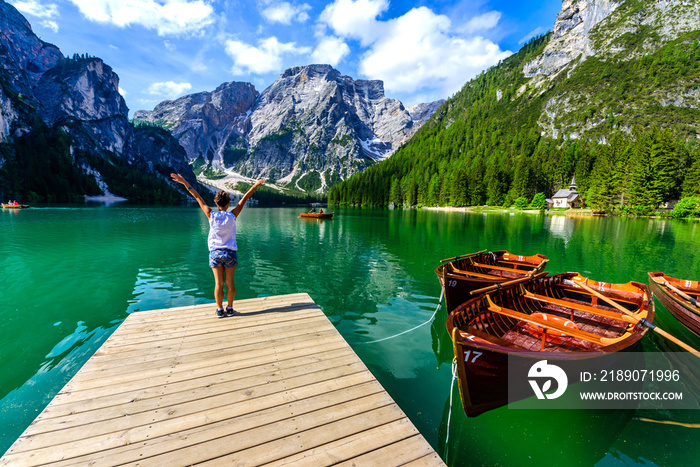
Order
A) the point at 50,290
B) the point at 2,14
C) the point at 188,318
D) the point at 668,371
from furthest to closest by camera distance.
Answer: the point at 2,14
the point at 50,290
the point at 668,371
the point at 188,318

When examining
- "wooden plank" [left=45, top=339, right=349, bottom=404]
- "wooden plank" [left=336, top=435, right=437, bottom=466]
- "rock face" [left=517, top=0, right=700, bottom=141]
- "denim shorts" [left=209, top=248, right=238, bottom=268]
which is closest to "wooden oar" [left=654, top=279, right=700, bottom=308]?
"wooden plank" [left=336, top=435, right=437, bottom=466]

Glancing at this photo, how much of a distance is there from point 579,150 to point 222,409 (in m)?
156

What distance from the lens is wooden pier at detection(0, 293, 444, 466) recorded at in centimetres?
346

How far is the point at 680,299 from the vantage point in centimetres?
943

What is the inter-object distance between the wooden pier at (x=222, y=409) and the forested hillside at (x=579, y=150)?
344ft

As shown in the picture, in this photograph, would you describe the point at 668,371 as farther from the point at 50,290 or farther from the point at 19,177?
the point at 19,177

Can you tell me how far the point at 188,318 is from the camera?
7801 millimetres

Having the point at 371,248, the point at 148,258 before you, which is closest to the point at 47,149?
the point at 148,258

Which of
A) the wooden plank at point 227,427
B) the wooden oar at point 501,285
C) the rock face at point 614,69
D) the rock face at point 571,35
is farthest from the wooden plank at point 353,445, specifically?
the rock face at point 571,35

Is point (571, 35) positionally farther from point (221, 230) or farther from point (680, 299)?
point (221, 230)

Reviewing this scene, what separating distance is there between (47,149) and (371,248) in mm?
212528

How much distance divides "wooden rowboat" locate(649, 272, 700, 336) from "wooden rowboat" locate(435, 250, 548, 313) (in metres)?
3.88

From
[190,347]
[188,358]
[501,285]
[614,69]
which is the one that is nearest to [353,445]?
[188,358]

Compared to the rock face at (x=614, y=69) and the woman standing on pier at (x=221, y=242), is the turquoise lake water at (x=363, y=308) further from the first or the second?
the rock face at (x=614, y=69)
